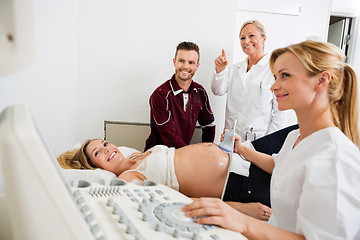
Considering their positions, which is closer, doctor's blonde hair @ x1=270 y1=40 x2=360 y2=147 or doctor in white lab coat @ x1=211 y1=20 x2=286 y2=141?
doctor's blonde hair @ x1=270 y1=40 x2=360 y2=147

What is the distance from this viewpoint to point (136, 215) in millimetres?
627

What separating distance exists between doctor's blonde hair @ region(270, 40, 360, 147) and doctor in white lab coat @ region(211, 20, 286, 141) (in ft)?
3.85

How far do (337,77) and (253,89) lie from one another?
4.11ft

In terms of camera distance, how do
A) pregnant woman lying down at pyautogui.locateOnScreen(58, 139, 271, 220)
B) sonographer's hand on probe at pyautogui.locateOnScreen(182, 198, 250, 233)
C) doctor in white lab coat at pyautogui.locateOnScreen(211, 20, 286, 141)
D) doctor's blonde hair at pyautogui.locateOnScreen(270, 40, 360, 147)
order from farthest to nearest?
doctor in white lab coat at pyautogui.locateOnScreen(211, 20, 286, 141), pregnant woman lying down at pyautogui.locateOnScreen(58, 139, 271, 220), doctor's blonde hair at pyautogui.locateOnScreen(270, 40, 360, 147), sonographer's hand on probe at pyautogui.locateOnScreen(182, 198, 250, 233)

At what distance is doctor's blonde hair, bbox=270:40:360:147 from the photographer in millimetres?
886

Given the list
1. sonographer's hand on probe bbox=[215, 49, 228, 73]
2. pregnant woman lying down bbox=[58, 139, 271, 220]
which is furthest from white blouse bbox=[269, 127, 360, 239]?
sonographer's hand on probe bbox=[215, 49, 228, 73]

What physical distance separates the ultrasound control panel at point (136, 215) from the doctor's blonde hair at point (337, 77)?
54 centimetres

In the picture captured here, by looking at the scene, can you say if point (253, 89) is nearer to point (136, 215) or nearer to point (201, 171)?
point (201, 171)

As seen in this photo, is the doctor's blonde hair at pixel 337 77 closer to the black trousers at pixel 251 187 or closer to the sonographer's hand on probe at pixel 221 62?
the black trousers at pixel 251 187

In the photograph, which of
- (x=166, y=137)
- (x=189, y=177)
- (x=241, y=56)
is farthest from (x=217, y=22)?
(x=189, y=177)

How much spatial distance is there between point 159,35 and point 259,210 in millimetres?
1631

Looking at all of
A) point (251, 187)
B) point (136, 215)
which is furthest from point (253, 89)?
point (136, 215)

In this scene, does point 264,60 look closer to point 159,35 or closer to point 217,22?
point 217,22

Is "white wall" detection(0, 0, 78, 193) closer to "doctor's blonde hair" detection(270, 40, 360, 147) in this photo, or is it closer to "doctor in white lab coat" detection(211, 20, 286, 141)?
"doctor's blonde hair" detection(270, 40, 360, 147)
